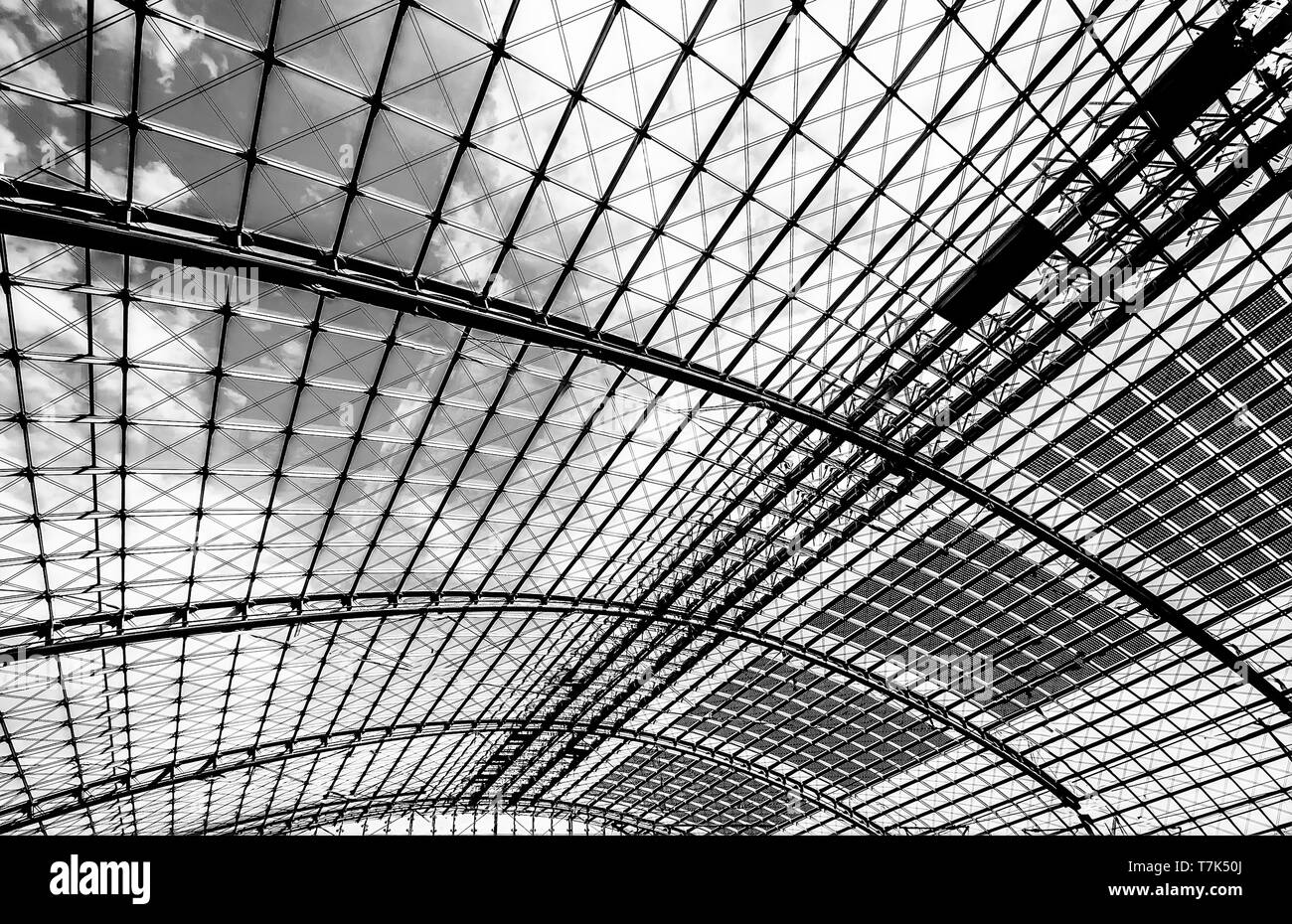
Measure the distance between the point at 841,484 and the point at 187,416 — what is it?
24548 millimetres

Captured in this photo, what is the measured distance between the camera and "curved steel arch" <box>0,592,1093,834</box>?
99.5ft

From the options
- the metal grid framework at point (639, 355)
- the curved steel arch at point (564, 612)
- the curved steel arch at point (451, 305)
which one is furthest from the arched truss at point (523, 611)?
the curved steel arch at point (451, 305)

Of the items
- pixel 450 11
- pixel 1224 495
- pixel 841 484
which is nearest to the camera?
pixel 450 11

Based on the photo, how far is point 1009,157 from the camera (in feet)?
65.4

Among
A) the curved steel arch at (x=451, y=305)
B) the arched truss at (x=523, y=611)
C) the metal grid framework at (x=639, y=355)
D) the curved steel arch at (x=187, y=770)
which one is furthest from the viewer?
the curved steel arch at (x=187, y=770)

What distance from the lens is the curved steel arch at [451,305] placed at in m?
16.3

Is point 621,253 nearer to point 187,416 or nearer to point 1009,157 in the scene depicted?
point 1009,157

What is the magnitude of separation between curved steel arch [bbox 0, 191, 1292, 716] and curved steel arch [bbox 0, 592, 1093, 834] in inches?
590

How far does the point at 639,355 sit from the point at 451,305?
242 inches

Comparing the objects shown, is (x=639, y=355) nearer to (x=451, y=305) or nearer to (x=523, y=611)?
(x=451, y=305)

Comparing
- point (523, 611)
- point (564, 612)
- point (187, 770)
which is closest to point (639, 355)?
point (564, 612)

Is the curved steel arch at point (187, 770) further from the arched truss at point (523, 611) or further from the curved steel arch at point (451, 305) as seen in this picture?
the curved steel arch at point (451, 305)

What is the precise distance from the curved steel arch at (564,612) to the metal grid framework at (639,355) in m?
0.24
